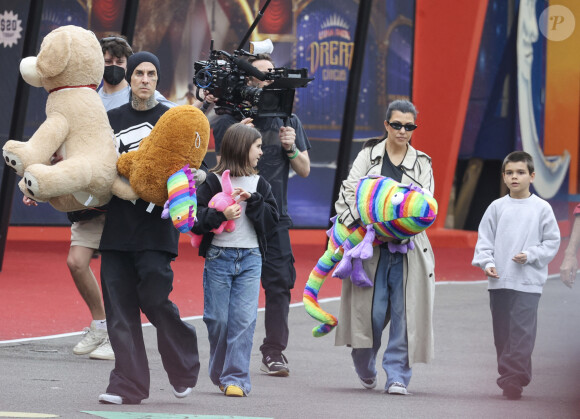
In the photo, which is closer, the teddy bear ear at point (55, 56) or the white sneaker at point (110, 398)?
the teddy bear ear at point (55, 56)

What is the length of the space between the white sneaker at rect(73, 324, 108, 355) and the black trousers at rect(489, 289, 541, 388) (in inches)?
110

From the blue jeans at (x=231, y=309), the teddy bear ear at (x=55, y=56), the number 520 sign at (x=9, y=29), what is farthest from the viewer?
the number 520 sign at (x=9, y=29)

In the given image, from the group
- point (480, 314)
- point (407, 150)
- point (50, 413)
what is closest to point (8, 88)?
point (480, 314)

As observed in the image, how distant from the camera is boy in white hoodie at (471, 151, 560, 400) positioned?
7.62m

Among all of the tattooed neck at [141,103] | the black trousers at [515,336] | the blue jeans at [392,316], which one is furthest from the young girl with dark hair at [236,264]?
the black trousers at [515,336]

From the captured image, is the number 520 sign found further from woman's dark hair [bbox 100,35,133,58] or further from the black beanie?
the black beanie

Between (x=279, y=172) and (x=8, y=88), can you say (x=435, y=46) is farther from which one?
(x=279, y=172)

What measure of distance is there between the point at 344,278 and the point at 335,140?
9934mm

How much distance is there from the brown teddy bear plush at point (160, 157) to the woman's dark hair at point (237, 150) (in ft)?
→ 2.46

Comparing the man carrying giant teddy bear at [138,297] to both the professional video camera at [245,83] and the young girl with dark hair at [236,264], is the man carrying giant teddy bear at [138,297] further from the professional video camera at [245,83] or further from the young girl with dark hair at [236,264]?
the professional video camera at [245,83]

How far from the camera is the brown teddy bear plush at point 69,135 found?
6234 mm

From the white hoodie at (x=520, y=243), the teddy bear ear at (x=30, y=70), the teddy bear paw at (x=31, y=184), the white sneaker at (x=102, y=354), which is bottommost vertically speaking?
the white sneaker at (x=102, y=354)

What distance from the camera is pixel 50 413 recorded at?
20.4ft

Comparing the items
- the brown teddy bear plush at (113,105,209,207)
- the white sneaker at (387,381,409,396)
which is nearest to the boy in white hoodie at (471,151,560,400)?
the white sneaker at (387,381,409,396)
